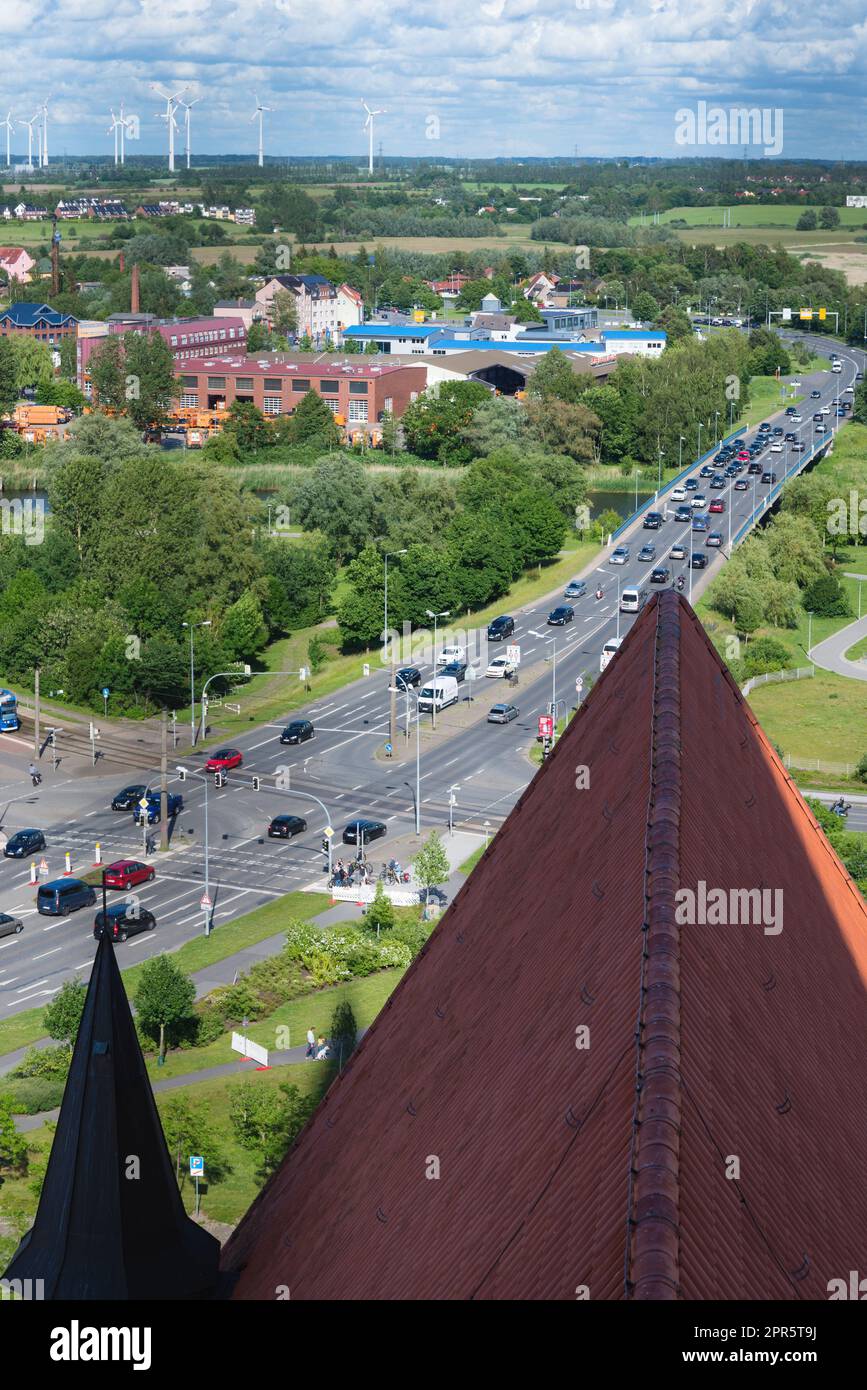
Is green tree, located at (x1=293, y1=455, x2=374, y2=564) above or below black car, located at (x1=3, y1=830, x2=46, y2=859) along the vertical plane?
above

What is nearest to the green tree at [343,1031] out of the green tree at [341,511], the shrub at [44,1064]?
the shrub at [44,1064]

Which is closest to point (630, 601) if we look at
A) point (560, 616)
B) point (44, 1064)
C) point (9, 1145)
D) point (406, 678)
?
point (560, 616)

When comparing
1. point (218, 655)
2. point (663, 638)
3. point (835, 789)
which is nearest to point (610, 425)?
point (218, 655)

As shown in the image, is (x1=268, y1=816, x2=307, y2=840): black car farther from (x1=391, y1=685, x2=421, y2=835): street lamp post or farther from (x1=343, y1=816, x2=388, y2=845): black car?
(x1=391, y1=685, x2=421, y2=835): street lamp post

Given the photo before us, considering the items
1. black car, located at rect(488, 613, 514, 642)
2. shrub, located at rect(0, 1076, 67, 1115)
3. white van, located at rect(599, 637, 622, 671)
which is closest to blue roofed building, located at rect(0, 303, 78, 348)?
black car, located at rect(488, 613, 514, 642)

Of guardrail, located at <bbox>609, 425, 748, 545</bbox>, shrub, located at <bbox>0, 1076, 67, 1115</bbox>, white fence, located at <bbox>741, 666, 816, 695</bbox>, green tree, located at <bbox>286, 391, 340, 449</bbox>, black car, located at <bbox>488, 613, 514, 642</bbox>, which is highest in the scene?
green tree, located at <bbox>286, 391, 340, 449</bbox>
